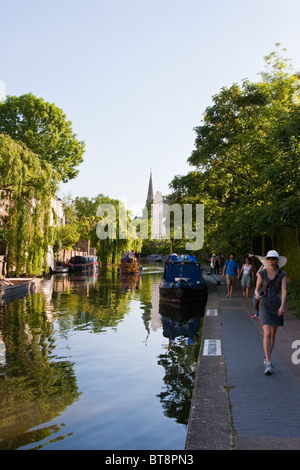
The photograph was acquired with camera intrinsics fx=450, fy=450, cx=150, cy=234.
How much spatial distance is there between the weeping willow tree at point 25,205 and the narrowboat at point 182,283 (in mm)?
8501

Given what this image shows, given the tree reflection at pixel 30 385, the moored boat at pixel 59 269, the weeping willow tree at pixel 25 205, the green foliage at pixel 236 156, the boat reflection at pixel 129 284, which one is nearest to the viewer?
the tree reflection at pixel 30 385

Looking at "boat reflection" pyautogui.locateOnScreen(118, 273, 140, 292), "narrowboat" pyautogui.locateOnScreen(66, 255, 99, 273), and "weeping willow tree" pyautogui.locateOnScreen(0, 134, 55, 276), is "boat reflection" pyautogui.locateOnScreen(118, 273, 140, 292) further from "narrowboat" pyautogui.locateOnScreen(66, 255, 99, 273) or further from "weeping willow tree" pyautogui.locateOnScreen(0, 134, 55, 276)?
"narrowboat" pyautogui.locateOnScreen(66, 255, 99, 273)

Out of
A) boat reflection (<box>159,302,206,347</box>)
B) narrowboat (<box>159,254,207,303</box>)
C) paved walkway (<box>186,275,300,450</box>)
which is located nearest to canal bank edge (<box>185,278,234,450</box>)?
paved walkway (<box>186,275,300,450</box>)

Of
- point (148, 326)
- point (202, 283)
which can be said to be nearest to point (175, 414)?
point (148, 326)

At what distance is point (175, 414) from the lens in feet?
21.1

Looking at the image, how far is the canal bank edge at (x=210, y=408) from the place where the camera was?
182 inches

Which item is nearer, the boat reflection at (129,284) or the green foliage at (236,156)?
the green foliage at (236,156)

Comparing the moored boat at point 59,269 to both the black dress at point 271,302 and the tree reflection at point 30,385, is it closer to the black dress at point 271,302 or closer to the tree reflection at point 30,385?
the tree reflection at point 30,385

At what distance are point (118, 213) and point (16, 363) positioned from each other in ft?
190

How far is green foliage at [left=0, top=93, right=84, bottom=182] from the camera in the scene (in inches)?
1378

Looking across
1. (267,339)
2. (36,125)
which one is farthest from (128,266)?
(267,339)

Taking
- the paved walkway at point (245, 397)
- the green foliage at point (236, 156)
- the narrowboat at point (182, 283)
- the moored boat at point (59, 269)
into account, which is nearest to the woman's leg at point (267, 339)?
the paved walkway at point (245, 397)

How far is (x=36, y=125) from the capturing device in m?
35.6

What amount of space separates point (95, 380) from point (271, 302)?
347 centimetres
